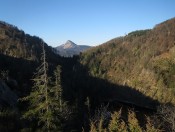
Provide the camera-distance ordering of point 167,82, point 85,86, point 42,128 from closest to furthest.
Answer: point 42,128
point 85,86
point 167,82

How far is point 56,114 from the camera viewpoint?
23.9 meters

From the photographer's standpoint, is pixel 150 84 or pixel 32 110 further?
pixel 150 84

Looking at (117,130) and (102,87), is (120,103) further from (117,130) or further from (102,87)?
(117,130)

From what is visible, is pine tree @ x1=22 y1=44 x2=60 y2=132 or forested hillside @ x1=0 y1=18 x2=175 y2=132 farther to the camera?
forested hillside @ x1=0 y1=18 x2=175 y2=132

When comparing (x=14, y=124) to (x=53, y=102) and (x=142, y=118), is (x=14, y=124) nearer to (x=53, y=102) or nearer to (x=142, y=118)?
(x=53, y=102)

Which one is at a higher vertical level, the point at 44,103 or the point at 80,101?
the point at 44,103

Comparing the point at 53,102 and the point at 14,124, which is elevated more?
the point at 53,102

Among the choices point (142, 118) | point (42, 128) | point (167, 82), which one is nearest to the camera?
point (42, 128)

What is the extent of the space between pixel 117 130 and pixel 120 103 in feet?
433

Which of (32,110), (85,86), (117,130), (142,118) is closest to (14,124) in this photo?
(32,110)

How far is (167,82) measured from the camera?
184 metres

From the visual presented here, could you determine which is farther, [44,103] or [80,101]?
[80,101]

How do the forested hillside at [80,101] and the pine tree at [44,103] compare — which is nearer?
the pine tree at [44,103]

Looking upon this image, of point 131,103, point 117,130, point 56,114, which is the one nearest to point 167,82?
point 131,103
